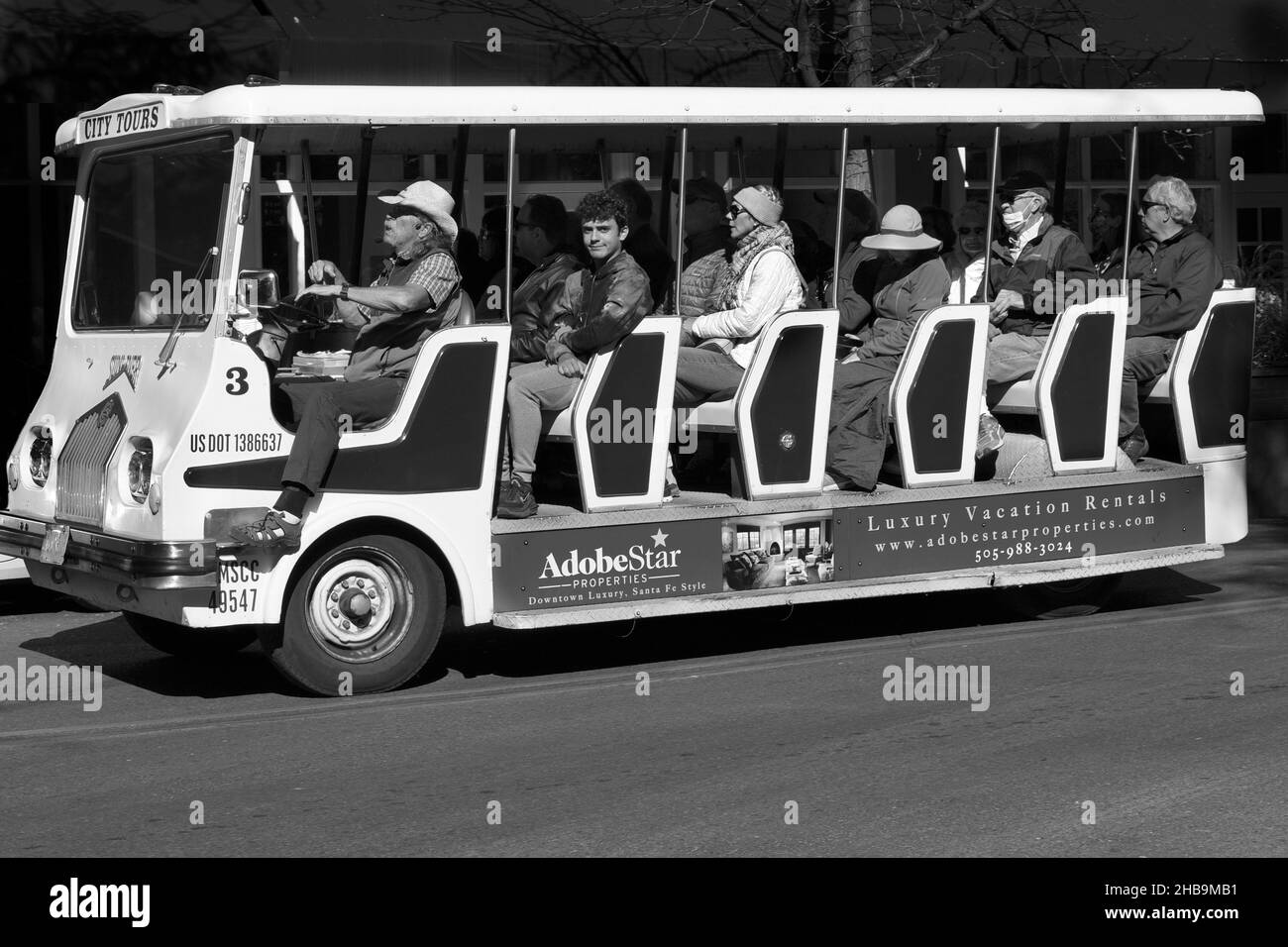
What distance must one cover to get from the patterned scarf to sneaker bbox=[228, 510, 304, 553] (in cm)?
262

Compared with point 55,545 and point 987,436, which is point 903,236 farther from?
point 55,545

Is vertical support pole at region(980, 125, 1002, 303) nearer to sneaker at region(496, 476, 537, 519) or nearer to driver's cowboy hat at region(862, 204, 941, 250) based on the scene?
driver's cowboy hat at region(862, 204, 941, 250)

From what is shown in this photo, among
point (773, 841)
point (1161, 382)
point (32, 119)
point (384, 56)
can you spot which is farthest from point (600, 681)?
point (32, 119)

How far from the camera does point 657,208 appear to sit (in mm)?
10094

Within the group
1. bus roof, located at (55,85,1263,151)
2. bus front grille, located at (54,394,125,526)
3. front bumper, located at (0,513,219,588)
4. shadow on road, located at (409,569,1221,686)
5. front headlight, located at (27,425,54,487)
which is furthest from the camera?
shadow on road, located at (409,569,1221,686)

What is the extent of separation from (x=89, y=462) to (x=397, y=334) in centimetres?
141

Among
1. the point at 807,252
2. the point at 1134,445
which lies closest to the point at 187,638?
the point at 807,252

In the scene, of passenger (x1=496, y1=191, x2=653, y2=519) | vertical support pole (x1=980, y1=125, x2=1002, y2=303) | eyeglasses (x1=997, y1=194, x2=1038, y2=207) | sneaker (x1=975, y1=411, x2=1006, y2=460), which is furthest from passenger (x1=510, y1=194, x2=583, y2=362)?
eyeglasses (x1=997, y1=194, x2=1038, y2=207)

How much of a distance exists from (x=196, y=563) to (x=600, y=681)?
6.36ft

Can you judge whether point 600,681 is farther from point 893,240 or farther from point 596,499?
point 893,240

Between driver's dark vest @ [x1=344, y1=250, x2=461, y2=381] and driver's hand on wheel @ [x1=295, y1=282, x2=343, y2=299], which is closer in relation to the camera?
driver's hand on wheel @ [x1=295, y1=282, x2=343, y2=299]

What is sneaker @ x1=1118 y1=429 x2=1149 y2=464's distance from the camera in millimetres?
9625

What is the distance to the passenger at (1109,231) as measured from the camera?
978 cm

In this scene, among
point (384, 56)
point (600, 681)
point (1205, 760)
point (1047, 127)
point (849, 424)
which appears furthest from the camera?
point (384, 56)
